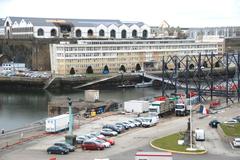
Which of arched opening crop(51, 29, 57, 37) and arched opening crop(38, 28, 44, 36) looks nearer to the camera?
arched opening crop(38, 28, 44, 36)

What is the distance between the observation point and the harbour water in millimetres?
26031

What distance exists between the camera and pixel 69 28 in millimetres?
60812

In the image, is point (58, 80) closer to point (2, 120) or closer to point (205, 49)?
point (2, 120)

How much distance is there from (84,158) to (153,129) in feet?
16.8

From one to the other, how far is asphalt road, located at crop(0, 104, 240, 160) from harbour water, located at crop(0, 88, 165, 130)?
6630mm

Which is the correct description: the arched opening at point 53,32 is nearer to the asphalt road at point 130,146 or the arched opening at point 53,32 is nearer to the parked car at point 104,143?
the asphalt road at point 130,146

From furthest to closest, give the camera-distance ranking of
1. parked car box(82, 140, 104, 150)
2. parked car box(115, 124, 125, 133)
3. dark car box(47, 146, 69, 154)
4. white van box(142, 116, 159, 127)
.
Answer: white van box(142, 116, 159, 127) → parked car box(115, 124, 125, 133) → parked car box(82, 140, 104, 150) → dark car box(47, 146, 69, 154)

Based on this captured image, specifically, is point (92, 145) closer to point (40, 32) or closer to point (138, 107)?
point (138, 107)

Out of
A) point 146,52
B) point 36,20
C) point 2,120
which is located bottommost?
point 2,120

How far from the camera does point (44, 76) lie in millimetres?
44656

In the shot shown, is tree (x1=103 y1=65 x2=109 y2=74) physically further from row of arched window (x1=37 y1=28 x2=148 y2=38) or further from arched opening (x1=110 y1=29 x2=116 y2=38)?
arched opening (x1=110 y1=29 x2=116 y2=38)

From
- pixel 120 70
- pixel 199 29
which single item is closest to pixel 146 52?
pixel 120 70

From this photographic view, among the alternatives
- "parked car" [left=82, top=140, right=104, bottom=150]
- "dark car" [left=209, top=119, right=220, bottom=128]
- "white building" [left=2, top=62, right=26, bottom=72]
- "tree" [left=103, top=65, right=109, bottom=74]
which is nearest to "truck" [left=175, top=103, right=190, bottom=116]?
"dark car" [left=209, top=119, right=220, bottom=128]

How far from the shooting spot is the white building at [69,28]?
58.5m
